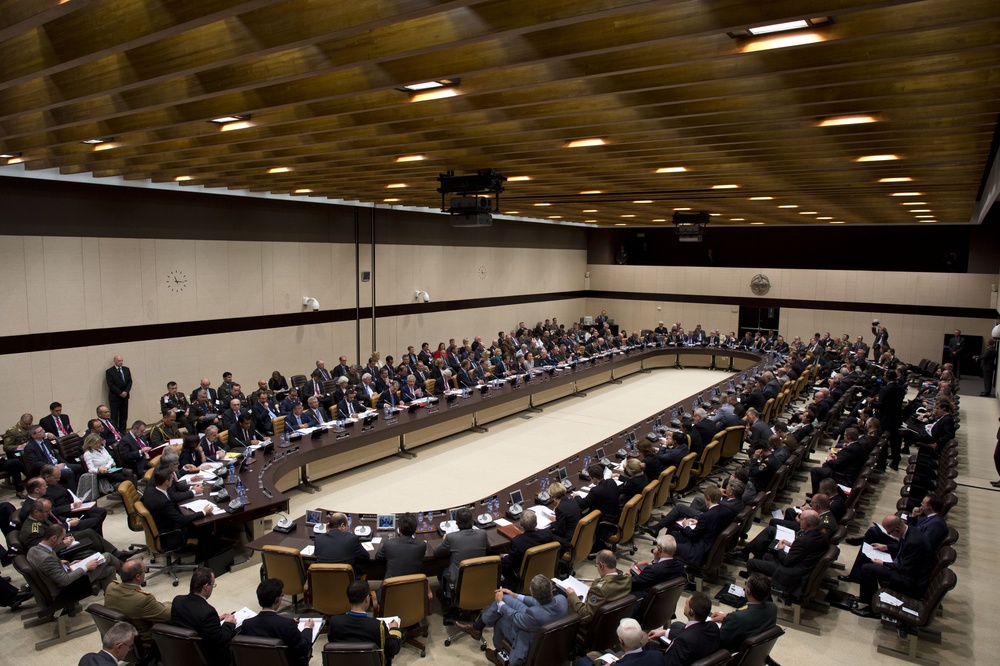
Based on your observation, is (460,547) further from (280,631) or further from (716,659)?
(716,659)

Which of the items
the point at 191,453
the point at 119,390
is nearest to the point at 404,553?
the point at 191,453

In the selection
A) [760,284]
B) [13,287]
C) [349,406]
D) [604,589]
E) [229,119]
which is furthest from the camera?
[760,284]

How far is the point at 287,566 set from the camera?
575 cm

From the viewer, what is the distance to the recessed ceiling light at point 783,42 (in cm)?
368

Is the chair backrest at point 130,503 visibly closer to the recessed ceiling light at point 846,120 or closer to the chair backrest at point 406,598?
the chair backrest at point 406,598

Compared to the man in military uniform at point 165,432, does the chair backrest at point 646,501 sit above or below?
below

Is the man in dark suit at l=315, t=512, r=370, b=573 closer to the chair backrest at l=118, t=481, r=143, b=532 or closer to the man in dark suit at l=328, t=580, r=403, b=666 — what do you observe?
the man in dark suit at l=328, t=580, r=403, b=666

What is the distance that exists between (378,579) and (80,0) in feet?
16.6

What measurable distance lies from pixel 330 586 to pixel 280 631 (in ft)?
3.45

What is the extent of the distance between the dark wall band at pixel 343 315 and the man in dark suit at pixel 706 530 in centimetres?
1059

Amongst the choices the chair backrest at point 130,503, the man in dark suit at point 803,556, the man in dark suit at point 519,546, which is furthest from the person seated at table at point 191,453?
the man in dark suit at point 803,556

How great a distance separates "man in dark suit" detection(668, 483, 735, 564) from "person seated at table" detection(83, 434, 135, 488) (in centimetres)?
719

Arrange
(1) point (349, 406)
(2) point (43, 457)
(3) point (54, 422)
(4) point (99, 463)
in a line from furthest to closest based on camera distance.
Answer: (1) point (349, 406)
(3) point (54, 422)
(4) point (99, 463)
(2) point (43, 457)

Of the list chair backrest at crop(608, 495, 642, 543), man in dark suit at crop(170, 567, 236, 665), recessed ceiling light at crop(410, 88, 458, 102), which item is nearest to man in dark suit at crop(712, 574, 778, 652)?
chair backrest at crop(608, 495, 642, 543)
